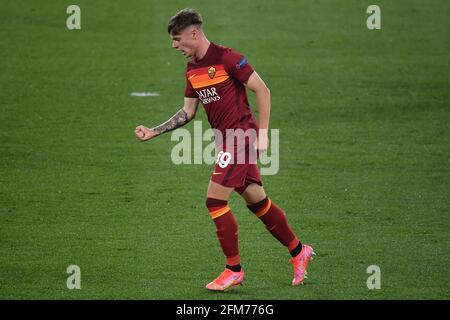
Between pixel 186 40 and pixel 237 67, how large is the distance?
47 centimetres

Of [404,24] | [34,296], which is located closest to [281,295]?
[34,296]

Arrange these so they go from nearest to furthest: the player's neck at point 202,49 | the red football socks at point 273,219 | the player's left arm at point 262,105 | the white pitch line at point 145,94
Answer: the player's left arm at point 262,105 < the player's neck at point 202,49 < the red football socks at point 273,219 < the white pitch line at point 145,94

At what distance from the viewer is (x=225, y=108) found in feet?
27.5

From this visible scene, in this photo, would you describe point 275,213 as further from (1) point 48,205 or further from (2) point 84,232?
(1) point 48,205

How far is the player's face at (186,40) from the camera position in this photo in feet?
27.1

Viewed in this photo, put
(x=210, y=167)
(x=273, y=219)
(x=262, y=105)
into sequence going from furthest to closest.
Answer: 1. (x=210, y=167)
2. (x=273, y=219)
3. (x=262, y=105)
